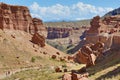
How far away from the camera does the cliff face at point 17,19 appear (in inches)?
3735

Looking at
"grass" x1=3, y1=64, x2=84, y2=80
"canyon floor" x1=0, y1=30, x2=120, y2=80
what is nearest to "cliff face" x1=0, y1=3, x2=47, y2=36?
"canyon floor" x1=0, y1=30, x2=120, y2=80

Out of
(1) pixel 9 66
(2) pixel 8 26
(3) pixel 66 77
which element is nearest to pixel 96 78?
(3) pixel 66 77

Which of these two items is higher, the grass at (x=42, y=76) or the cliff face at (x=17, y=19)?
the cliff face at (x=17, y=19)

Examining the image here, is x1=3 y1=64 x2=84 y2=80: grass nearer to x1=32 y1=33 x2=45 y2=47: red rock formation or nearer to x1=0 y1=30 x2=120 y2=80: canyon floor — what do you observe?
x1=0 y1=30 x2=120 y2=80: canyon floor

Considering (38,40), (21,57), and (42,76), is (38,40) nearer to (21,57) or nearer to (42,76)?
(21,57)

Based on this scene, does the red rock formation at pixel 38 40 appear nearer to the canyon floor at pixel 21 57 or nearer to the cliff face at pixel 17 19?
the canyon floor at pixel 21 57

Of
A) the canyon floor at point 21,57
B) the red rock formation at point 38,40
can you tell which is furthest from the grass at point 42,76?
the red rock formation at point 38,40

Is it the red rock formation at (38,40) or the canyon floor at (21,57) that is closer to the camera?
the canyon floor at (21,57)

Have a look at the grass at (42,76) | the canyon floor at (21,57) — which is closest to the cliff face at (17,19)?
the canyon floor at (21,57)

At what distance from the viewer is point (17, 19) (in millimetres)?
103125

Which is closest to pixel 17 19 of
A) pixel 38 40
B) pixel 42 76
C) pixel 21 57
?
pixel 38 40

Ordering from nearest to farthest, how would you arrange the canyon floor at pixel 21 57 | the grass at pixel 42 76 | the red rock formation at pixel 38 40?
the grass at pixel 42 76 < the canyon floor at pixel 21 57 < the red rock formation at pixel 38 40

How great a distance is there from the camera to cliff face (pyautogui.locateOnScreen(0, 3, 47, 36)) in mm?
94881

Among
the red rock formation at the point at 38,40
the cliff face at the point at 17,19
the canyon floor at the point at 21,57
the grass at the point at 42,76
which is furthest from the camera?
the red rock formation at the point at 38,40
